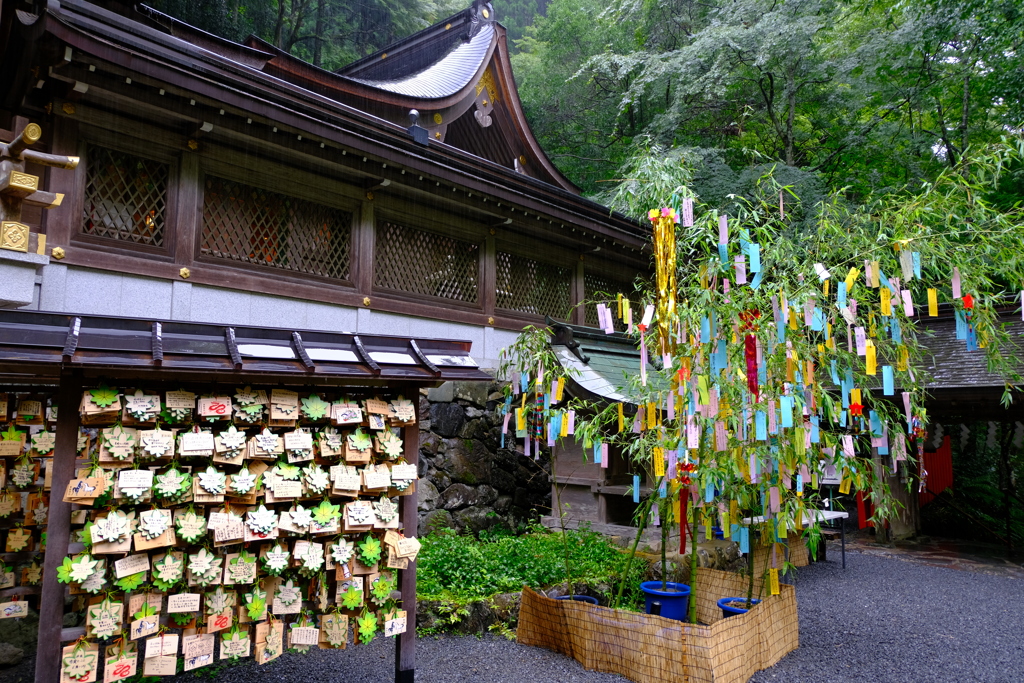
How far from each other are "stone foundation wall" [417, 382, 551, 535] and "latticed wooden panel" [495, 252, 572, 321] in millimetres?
1445

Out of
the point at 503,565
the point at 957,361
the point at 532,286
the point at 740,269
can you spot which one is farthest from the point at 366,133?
the point at 957,361

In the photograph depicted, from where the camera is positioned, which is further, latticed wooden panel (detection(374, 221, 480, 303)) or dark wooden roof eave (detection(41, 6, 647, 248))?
latticed wooden panel (detection(374, 221, 480, 303))

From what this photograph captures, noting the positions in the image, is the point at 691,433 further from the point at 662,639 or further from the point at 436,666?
the point at 436,666

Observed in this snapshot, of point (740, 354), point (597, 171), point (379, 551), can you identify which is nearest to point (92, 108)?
point (379, 551)

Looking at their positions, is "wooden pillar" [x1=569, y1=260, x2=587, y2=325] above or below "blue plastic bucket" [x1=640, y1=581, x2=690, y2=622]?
above

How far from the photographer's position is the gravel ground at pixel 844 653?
4.57m

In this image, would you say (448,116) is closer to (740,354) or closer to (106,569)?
(740,354)

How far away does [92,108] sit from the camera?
5430mm

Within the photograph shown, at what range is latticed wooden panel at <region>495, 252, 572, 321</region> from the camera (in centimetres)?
914

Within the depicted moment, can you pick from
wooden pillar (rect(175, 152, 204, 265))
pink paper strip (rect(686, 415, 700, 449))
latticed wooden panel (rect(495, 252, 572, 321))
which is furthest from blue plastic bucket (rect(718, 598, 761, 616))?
wooden pillar (rect(175, 152, 204, 265))

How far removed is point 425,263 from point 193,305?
116 inches

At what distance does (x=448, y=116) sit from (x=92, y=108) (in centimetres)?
595

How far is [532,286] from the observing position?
9.52 meters

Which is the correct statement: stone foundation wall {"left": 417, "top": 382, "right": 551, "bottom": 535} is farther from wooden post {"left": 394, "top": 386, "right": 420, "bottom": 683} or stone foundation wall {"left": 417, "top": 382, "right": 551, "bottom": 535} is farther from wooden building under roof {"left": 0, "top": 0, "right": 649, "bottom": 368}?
wooden post {"left": 394, "top": 386, "right": 420, "bottom": 683}
